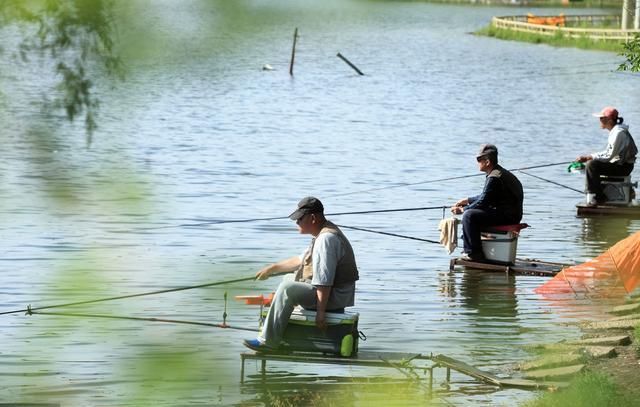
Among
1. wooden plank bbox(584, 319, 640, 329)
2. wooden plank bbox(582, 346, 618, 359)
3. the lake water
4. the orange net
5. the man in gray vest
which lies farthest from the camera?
the orange net

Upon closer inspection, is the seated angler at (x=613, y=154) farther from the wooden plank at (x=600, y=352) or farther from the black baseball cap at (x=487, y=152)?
the wooden plank at (x=600, y=352)

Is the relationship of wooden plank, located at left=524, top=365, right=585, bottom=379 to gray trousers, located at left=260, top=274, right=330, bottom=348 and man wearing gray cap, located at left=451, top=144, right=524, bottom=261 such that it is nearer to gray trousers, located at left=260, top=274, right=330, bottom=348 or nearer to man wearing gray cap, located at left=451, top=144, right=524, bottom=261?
gray trousers, located at left=260, top=274, right=330, bottom=348

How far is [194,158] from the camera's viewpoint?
31.0 metres

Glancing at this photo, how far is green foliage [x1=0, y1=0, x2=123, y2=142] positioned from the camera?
101 inches

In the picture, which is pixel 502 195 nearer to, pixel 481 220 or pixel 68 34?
pixel 481 220

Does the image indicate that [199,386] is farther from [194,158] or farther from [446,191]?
[194,158]

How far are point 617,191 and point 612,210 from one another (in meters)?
0.30

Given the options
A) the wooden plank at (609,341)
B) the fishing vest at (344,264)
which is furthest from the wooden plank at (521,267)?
the fishing vest at (344,264)

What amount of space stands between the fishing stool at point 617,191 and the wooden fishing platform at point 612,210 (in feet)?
0.28

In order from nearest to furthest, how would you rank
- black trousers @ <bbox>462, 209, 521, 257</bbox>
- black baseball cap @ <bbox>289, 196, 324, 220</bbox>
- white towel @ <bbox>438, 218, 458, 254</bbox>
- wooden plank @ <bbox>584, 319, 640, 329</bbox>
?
black baseball cap @ <bbox>289, 196, 324, 220</bbox> → wooden plank @ <bbox>584, 319, 640, 329</bbox> → black trousers @ <bbox>462, 209, 521, 257</bbox> → white towel @ <bbox>438, 218, 458, 254</bbox>

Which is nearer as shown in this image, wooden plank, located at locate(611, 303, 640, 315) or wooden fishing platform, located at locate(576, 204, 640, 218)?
wooden plank, located at locate(611, 303, 640, 315)

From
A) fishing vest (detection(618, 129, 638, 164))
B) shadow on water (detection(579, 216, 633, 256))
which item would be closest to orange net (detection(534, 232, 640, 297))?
shadow on water (detection(579, 216, 633, 256))

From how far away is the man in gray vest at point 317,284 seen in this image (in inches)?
384

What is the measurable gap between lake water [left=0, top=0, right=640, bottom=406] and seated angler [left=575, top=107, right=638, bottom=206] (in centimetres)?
95
